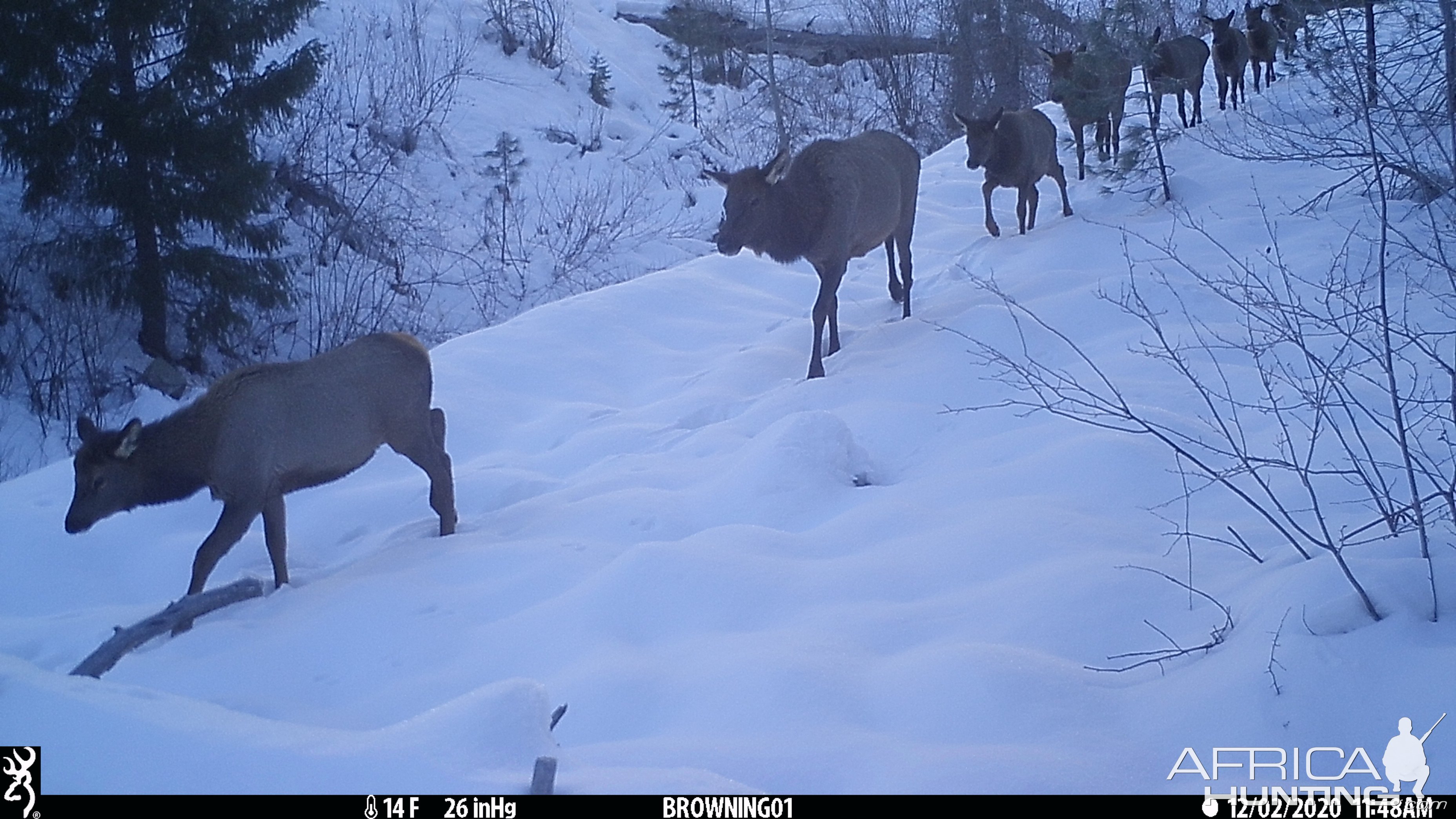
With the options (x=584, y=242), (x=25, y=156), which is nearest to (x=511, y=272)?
(x=584, y=242)

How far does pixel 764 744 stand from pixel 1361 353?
6.54 metres

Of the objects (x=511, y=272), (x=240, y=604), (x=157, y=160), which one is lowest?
(x=511, y=272)

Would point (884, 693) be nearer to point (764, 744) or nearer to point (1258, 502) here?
point (764, 744)

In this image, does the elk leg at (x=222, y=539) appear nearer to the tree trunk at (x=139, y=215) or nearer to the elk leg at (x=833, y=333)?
the elk leg at (x=833, y=333)

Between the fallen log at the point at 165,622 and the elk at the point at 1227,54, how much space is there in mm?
17094

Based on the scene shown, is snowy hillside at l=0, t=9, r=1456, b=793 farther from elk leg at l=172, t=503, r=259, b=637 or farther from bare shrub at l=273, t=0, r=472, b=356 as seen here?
bare shrub at l=273, t=0, r=472, b=356

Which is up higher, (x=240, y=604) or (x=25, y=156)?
(x=25, y=156)

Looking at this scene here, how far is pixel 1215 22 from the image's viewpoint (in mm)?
18531

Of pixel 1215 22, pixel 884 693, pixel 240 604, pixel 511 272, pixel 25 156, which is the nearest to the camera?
pixel 884 693

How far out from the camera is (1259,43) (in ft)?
66.7

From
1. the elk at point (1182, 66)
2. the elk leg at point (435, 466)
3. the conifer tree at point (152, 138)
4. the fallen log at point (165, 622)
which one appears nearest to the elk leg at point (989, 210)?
the elk at point (1182, 66)

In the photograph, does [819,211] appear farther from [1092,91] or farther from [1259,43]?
[1259,43]

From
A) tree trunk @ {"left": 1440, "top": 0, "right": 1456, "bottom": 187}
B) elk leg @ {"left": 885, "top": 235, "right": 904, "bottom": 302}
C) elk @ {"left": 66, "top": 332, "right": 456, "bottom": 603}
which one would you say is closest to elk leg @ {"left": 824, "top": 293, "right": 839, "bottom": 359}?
elk leg @ {"left": 885, "top": 235, "right": 904, "bottom": 302}

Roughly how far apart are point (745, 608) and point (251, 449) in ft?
11.4
